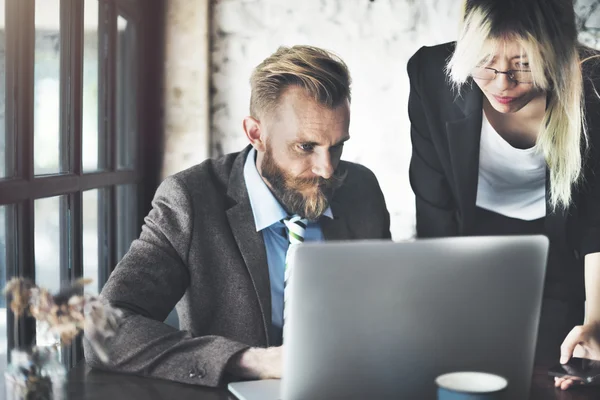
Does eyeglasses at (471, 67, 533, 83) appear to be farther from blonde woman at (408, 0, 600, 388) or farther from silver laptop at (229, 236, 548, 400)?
silver laptop at (229, 236, 548, 400)

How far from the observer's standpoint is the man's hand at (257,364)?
146 centimetres

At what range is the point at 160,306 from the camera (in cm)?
197

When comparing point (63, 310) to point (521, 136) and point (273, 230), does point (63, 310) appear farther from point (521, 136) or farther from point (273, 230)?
point (521, 136)

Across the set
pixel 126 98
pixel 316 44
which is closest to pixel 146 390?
pixel 126 98

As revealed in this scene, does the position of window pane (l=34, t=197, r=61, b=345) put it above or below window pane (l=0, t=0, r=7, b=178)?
below

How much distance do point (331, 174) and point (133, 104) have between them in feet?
2.71

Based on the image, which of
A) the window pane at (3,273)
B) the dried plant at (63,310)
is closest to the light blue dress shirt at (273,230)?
the window pane at (3,273)

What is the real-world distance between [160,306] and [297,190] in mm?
782

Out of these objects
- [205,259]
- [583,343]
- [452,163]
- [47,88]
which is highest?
[47,88]

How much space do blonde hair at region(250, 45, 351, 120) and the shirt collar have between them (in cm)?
25

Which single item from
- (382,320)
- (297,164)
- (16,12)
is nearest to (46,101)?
(16,12)

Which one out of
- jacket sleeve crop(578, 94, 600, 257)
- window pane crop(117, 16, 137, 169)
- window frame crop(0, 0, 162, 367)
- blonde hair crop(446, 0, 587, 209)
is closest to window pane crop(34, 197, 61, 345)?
window frame crop(0, 0, 162, 367)

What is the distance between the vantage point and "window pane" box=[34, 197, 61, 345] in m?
1.86

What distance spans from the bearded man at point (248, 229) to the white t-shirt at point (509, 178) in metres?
0.41
